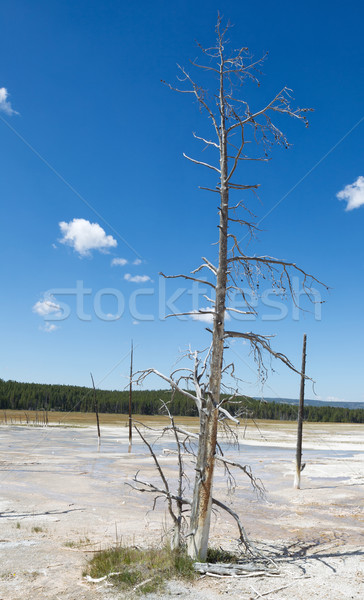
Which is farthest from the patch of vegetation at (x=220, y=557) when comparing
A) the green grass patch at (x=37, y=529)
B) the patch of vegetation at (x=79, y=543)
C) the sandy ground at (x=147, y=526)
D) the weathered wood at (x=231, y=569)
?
the green grass patch at (x=37, y=529)

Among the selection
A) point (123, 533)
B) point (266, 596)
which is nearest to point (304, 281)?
point (266, 596)

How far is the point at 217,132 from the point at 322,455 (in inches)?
1610

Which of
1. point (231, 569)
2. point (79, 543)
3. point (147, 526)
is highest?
point (231, 569)

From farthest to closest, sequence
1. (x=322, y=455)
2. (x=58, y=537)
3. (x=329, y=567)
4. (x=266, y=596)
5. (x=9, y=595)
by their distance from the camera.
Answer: (x=322, y=455), (x=58, y=537), (x=329, y=567), (x=9, y=595), (x=266, y=596)

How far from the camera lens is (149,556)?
34.4ft

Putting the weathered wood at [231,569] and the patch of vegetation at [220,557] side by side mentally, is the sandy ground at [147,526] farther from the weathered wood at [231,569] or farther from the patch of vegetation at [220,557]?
the patch of vegetation at [220,557]

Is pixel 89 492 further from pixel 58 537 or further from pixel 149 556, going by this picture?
pixel 149 556

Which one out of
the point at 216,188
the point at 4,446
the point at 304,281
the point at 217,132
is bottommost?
the point at 4,446

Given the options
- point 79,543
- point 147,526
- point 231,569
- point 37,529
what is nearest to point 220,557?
point 231,569

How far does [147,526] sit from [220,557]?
5.78 m

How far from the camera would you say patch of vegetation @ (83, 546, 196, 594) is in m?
9.07

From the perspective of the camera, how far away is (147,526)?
1576cm

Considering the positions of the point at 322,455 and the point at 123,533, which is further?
the point at 322,455

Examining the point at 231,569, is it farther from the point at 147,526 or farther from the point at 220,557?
the point at 147,526
